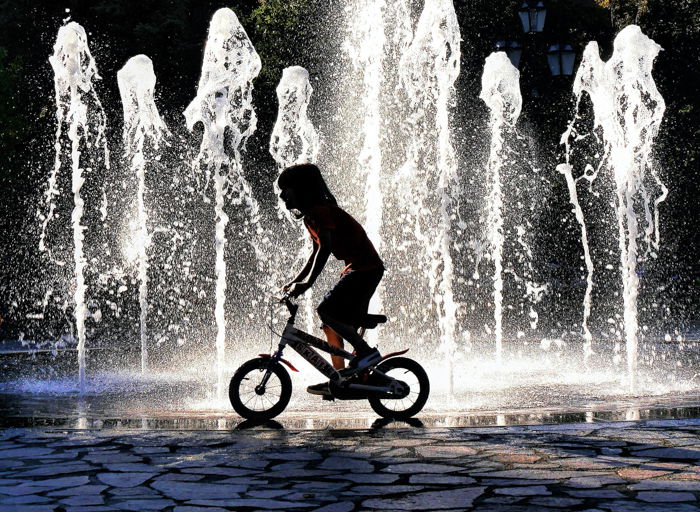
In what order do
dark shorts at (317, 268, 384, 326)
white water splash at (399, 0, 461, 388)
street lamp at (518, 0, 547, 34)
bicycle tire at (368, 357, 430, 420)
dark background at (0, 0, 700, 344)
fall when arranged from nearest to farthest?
dark shorts at (317, 268, 384, 326) → bicycle tire at (368, 357, 430, 420) → street lamp at (518, 0, 547, 34) → white water splash at (399, 0, 461, 388) → dark background at (0, 0, 700, 344)

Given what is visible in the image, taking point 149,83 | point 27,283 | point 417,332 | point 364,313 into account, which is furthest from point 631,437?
point 27,283

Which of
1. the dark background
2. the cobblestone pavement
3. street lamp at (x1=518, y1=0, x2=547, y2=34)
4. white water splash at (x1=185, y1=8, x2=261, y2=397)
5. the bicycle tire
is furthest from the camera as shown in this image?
the dark background

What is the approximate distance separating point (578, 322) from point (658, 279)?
9.86 m

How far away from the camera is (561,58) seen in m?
17.9

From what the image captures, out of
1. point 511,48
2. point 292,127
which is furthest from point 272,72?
point 511,48

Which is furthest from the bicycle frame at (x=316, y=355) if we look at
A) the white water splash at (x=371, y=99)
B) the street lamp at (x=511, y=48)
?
the street lamp at (x=511, y=48)

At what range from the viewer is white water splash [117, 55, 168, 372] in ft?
61.1

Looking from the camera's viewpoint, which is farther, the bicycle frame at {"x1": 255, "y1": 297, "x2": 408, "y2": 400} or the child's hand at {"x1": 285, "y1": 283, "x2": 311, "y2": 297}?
the bicycle frame at {"x1": 255, "y1": 297, "x2": 408, "y2": 400}

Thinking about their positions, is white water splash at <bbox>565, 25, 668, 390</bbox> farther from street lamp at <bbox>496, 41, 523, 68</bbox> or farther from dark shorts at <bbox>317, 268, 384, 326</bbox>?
dark shorts at <bbox>317, 268, 384, 326</bbox>

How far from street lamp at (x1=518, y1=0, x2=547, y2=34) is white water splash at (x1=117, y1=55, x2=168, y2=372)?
5910 millimetres

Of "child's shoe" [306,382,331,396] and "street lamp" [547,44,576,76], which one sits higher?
"street lamp" [547,44,576,76]

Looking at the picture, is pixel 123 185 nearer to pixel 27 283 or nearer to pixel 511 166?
pixel 27 283

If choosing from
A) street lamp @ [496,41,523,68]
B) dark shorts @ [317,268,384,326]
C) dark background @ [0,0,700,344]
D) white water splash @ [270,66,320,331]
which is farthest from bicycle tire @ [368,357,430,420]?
dark background @ [0,0,700,344]

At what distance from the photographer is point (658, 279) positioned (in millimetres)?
28562
